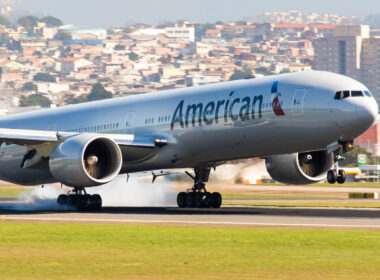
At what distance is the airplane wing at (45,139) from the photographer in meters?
49.7

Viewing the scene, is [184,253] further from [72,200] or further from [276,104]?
[72,200]

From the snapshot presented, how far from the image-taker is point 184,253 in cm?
3134

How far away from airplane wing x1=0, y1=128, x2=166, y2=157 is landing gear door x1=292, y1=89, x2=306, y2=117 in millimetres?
8013

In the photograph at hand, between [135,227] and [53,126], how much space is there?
775 inches

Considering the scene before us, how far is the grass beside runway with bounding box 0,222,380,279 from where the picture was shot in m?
27.4

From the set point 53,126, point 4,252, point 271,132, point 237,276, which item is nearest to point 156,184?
point 53,126

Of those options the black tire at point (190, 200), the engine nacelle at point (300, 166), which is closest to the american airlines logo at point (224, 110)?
the black tire at point (190, 200)

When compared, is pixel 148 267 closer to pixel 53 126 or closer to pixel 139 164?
pixel 139 164

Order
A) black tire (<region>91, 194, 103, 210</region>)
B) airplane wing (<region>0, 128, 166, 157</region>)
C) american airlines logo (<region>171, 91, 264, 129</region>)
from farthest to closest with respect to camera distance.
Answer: black tire (<region>91, 194, 103, 210</region>) < airplane wing (<region>0, 128, 166, 157</region>) < american airlines logo (<region>171, 91, 264, 129</region>)

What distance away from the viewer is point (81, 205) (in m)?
52.3

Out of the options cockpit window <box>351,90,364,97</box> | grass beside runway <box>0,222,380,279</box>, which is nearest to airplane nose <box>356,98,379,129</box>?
cockpit window <box>351,90,364,97</box>

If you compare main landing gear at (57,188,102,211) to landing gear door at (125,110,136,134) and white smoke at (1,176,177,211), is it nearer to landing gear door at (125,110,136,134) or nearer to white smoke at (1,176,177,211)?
landing gear door at (125,110,136,134)

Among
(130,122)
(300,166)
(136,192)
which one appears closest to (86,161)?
(130,122)

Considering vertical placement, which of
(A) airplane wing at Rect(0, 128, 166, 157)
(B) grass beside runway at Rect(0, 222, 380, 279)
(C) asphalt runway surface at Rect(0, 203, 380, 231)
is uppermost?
(A) airplane wing at Rect(0, 128, 166, 157)
